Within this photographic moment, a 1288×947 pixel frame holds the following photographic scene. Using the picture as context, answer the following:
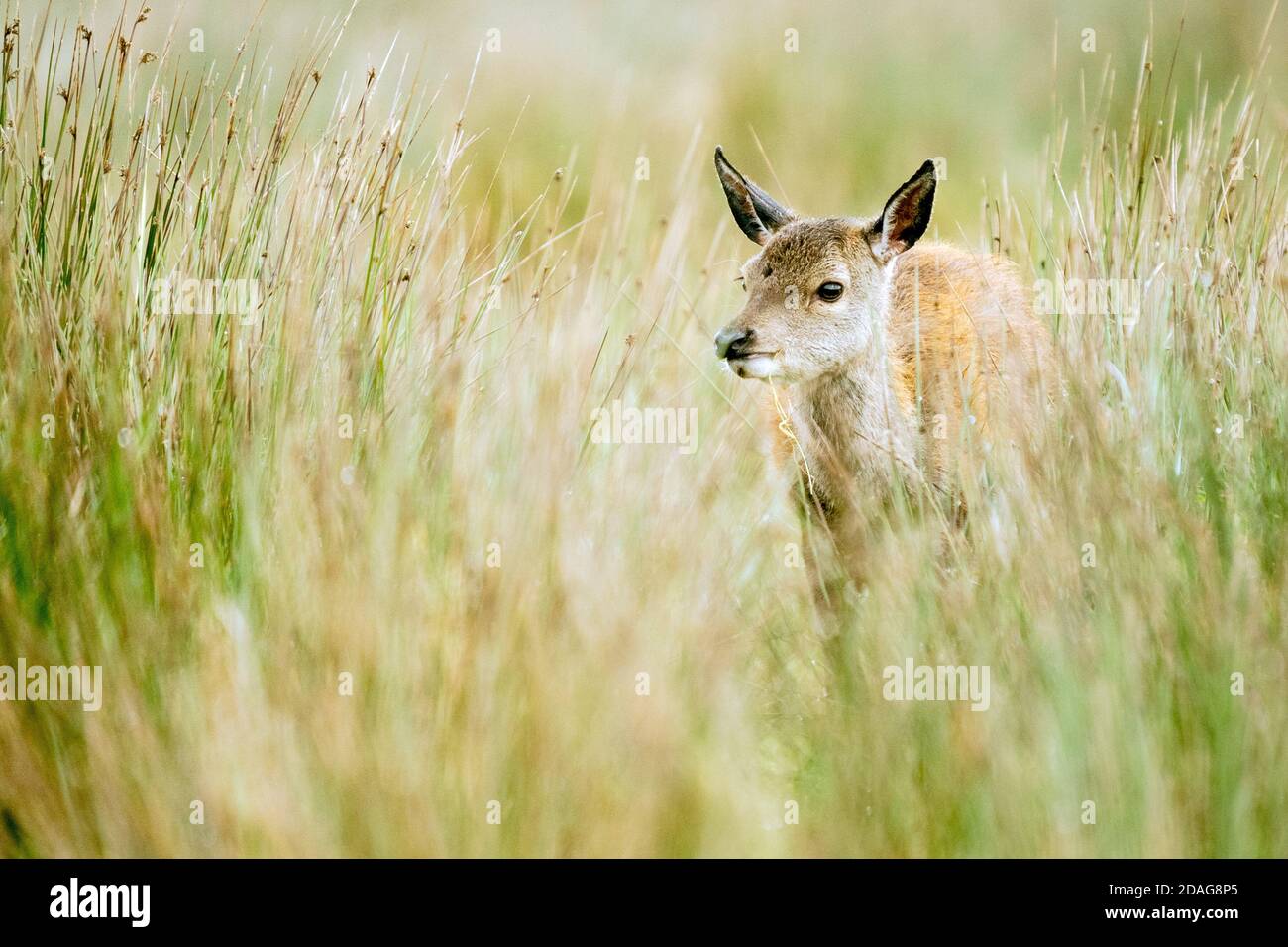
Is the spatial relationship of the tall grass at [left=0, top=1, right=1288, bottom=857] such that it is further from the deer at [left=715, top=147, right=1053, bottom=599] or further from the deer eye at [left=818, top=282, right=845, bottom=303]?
the deer eye at [left=818, top=282, right=845, bottom=303]

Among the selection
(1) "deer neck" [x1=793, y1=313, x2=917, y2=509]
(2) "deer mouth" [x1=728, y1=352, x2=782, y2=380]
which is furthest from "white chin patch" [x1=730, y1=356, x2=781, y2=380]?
(1) "deer neck" [x1=793, y1=313, x2=917, y2=509]

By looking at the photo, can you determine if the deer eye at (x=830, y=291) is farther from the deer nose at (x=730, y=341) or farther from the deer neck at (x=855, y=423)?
the deer nose at (x=730, y=341)

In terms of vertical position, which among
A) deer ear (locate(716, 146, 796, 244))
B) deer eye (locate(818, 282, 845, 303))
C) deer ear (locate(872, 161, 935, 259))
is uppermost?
deer ear (locate(716, 146, 796, 244))

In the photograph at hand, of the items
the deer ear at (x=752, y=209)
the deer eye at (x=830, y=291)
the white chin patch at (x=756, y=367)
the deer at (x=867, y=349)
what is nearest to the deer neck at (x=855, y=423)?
the deer at (x=867, y=349)

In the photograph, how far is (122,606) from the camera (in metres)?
3.47

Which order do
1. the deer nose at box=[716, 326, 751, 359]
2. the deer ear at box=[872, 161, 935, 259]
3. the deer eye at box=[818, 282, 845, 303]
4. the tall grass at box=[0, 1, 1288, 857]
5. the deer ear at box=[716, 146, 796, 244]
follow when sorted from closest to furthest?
the tall grass at box=[0, 1, 1288, 857] < the deer nose at box=[716, 326, 751, 359] < the deer ear at box=[872, 161, 935, 259] < the deer eye at box=[818, 282, 845, 303] < the deer ear at box=[716, 146, 796, 244]

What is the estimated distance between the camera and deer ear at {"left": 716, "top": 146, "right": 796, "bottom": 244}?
17.1 ft

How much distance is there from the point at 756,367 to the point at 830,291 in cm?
48

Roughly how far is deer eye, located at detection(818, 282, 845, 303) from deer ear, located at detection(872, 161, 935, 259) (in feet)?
0.75

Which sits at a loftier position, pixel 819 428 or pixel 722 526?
pixel 819 428

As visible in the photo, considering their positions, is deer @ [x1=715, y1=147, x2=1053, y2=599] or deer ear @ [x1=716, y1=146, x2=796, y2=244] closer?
deer @ [x1=715, y1=147, x2=1053, y2=599]

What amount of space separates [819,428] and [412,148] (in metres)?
4.19

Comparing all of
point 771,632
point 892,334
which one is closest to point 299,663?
point 771,632

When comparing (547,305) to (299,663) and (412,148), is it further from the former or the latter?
(412,148)
